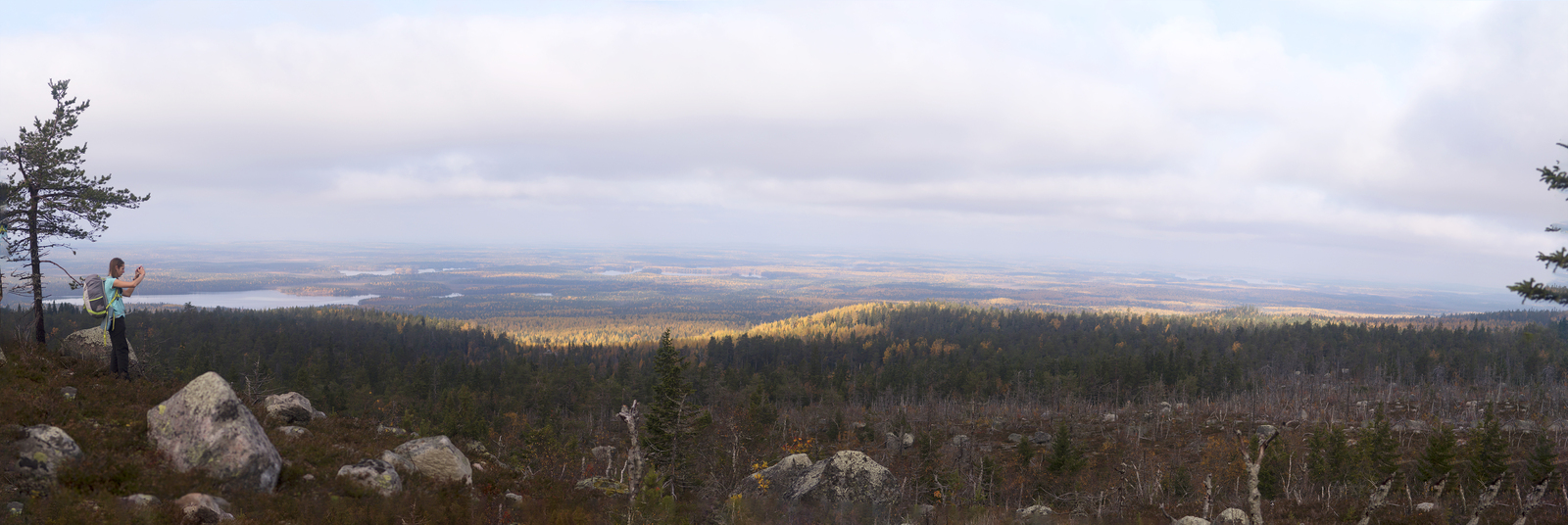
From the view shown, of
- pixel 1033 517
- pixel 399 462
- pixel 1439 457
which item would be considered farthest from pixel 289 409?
pixel 1439 457

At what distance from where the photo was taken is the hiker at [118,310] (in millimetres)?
17953

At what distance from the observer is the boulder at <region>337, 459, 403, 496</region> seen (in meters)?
17.8

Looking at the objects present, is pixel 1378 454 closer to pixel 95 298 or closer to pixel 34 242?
pixel 95 298

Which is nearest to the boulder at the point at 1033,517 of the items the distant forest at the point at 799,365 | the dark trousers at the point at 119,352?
the dark trousers at the point at 119,352

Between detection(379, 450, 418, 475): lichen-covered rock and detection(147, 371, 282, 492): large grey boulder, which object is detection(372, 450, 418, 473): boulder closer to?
detection(379, 450, 418, 475): lichen-covered rock

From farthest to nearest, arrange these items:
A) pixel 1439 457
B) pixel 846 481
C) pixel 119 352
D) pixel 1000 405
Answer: pixel 1000 405
pixel 1439 457
pixel 846 481
pixel 119 352

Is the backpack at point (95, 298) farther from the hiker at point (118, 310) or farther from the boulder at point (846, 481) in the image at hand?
the boulder at point (846, 481)

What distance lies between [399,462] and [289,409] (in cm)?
710

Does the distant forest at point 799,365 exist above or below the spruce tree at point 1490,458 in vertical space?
below

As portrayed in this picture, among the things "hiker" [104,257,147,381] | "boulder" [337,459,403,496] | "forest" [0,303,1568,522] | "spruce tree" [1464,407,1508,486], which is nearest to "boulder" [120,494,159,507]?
"boulder" [337,459,403,496]

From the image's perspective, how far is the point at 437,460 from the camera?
826 inches

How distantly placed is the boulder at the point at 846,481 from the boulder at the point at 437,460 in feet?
60.4

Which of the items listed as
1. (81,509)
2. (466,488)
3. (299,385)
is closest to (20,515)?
(81,509)

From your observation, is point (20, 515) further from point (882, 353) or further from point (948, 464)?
point (882, 353)
